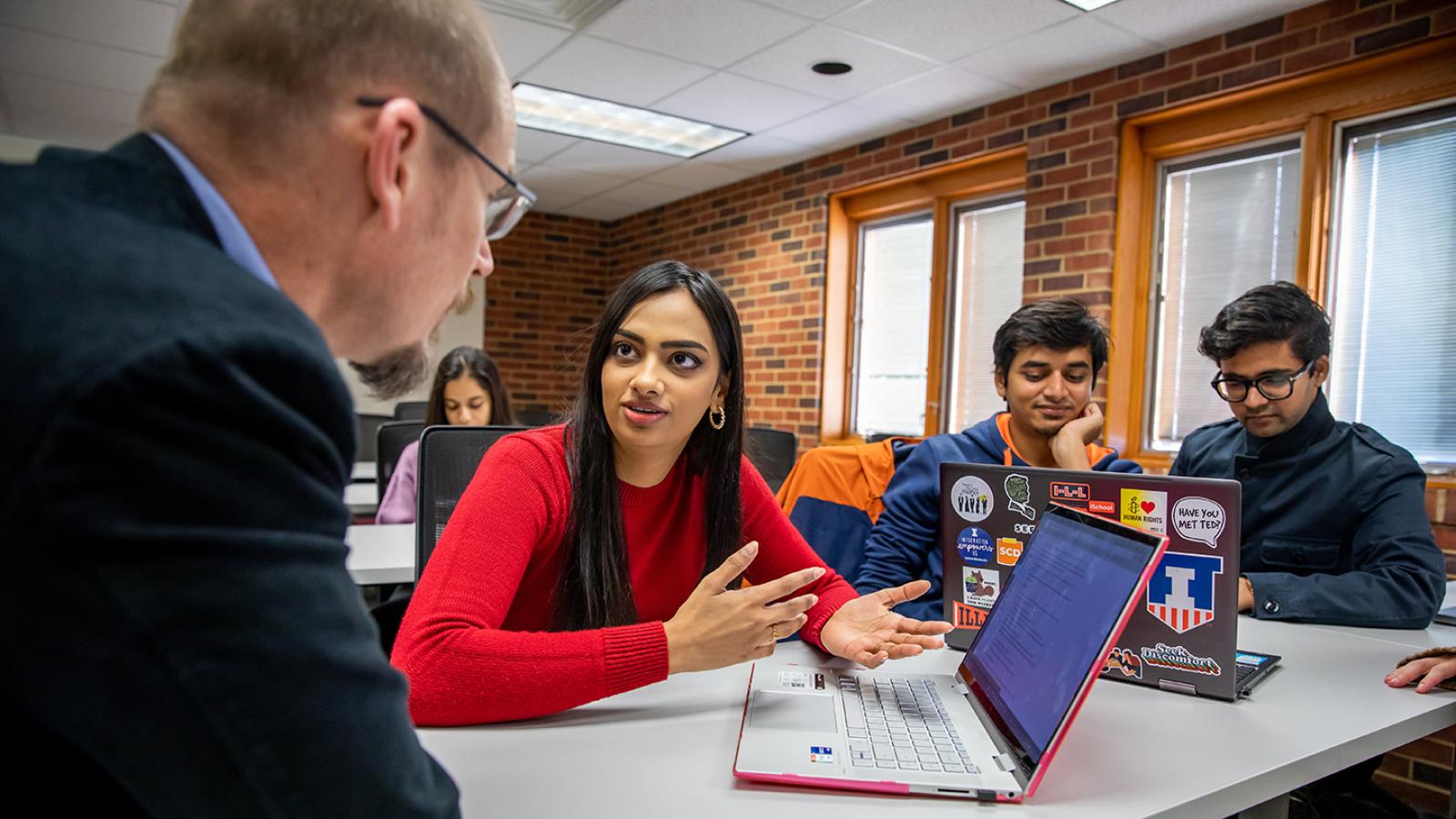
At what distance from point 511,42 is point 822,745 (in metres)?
3.51

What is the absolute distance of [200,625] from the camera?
0.43 metres

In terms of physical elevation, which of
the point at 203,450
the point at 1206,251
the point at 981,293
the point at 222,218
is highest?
the point at 1206,251

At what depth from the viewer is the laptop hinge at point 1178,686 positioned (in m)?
1.19

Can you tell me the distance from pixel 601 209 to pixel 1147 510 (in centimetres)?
615

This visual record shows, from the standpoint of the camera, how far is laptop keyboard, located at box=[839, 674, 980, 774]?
0.89 metres

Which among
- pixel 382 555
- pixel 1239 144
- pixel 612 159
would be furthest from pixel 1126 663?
pixel 612 159

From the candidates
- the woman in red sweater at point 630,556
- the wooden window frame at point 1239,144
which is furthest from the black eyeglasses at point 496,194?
the wooden window frame at point 1239,144

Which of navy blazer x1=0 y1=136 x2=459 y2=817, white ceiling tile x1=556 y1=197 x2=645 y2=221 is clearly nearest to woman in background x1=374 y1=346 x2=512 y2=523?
navy blazer x1=0 y1=136 x2=459 y2=817

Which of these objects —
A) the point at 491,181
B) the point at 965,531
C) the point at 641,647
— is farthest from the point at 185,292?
the point at 965,531

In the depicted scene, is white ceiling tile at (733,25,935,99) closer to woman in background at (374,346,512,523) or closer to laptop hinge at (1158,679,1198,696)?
woman in background at (374,346,512,523)

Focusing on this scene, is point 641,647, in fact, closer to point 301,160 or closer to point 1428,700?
point 301,160

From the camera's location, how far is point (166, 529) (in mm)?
416

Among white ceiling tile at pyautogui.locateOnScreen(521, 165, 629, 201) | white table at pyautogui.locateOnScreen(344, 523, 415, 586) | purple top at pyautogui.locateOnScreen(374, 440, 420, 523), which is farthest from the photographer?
white ceiling tile at pyautogui.locateOnScreen(521, 165, 629, 201)

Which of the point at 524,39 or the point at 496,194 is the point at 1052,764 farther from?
the point at 524,39
